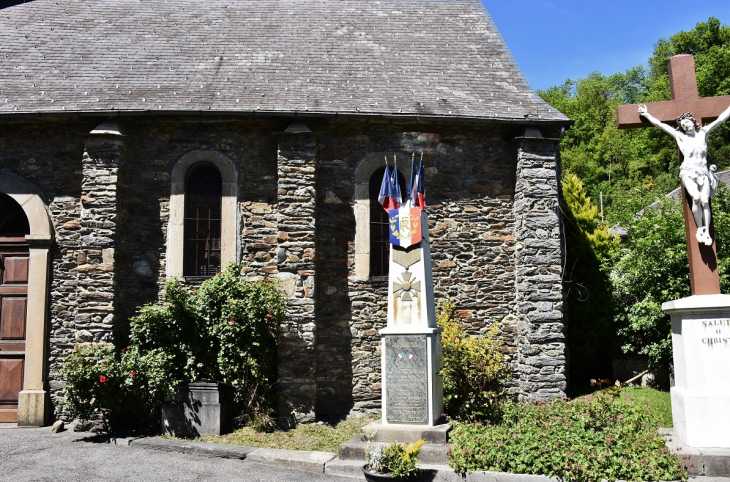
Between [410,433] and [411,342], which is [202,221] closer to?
[411,342]

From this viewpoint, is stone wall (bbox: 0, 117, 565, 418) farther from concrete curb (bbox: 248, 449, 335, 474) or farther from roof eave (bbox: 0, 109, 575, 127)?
concrete curb (bbox: 248, 449, 335, 474)

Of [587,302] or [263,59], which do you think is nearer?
[263,59]

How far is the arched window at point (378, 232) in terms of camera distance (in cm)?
988

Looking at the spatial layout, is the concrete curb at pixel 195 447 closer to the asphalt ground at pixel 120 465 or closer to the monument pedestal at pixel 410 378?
the asphalt ground at pixel 120 465

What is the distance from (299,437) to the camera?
26.8ft

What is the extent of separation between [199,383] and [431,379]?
12.2 feet

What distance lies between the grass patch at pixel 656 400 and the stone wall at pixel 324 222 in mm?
1319

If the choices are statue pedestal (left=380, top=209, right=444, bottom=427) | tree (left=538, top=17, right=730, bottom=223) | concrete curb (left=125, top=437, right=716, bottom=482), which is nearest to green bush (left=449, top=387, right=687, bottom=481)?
concrete curb (left=125, top=437, right=716, bottom=482)

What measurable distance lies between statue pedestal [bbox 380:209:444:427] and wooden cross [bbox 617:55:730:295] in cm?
302

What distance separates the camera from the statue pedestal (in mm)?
6918

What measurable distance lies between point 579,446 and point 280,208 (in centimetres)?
566

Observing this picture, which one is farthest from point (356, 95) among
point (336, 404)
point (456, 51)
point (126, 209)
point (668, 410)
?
point (668, 410)

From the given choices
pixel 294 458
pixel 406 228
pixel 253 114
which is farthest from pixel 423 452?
pixel 253 114

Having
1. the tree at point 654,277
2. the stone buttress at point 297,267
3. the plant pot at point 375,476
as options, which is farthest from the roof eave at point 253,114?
the plant pot at point 375,476
